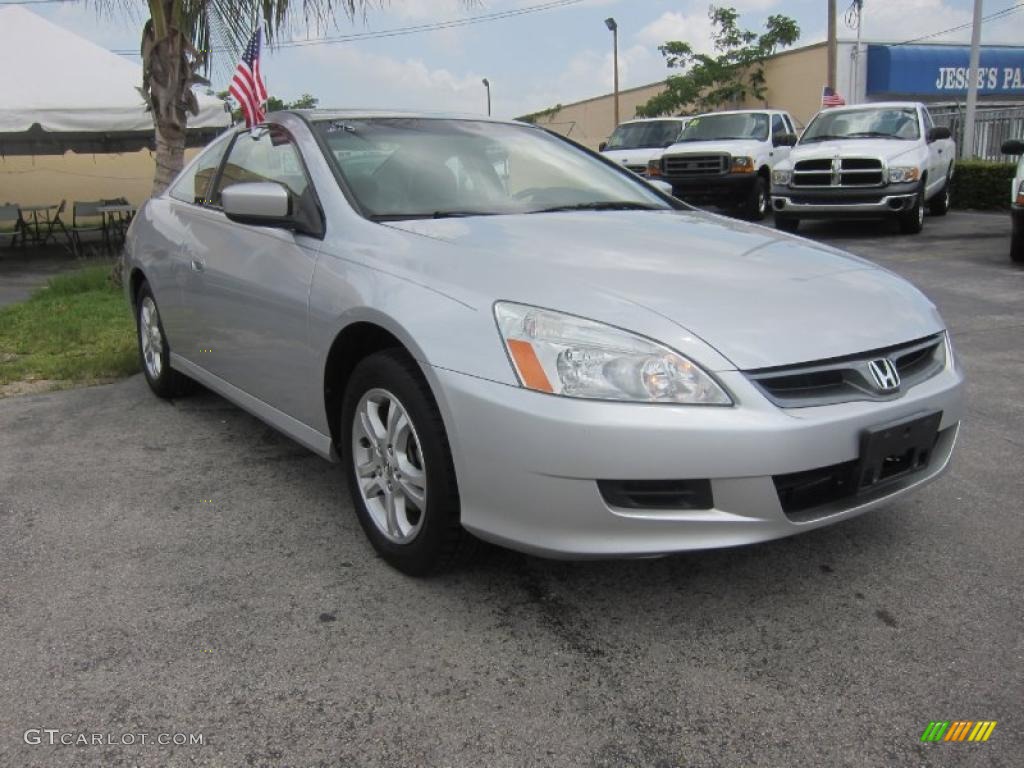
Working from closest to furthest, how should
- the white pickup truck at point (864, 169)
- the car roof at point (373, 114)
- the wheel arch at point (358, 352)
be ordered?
the wheel arch at point (358, 352)
the car roof at point (373, 114)
the white pickup truck at point (864, 169)

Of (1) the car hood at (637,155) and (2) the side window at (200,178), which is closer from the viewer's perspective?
(2) the side window at (200,178)

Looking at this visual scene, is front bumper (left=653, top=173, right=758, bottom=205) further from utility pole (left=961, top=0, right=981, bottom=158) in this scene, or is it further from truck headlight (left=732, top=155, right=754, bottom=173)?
utility pole (left=961, top=0, right=981, bottom=158)

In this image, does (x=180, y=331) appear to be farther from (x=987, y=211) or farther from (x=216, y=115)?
(x=987, y=211)

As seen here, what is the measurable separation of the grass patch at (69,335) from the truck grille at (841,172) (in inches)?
341

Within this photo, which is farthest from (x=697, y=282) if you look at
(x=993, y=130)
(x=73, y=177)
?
(x=73, y=177)

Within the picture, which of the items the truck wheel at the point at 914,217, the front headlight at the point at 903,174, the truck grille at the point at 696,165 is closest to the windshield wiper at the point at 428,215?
the front headlight at the point at 903,174

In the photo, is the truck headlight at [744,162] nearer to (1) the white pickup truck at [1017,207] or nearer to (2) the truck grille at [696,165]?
(2) the truck grille at [696,165]

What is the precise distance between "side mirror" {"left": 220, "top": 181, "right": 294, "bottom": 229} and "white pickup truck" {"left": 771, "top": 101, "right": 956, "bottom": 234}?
33.5 feet

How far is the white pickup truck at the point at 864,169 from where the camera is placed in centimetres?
1174

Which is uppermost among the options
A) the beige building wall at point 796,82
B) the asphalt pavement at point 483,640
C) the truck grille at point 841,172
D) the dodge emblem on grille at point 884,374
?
the beige building wall at point 796,82

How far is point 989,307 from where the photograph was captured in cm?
731

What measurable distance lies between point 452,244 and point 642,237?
2.24 feet

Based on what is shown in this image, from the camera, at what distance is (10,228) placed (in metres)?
17.0

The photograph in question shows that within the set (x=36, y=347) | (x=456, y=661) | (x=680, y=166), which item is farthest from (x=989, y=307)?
(x=680, y=166)
